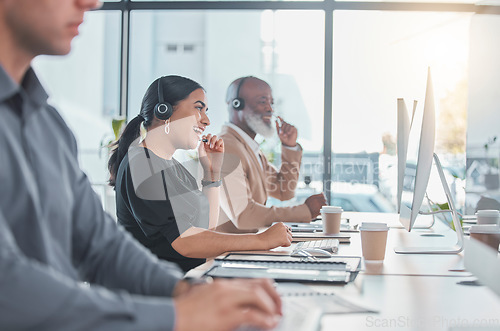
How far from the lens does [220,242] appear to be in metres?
1.66

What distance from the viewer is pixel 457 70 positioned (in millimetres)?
4977

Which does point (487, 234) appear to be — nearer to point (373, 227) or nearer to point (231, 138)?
point (373, 227)

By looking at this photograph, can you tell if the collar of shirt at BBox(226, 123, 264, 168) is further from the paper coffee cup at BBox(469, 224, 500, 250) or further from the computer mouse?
the paper coffee cup at BBox(469, 224, 500, 250)

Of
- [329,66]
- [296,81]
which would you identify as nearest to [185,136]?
[329,66]

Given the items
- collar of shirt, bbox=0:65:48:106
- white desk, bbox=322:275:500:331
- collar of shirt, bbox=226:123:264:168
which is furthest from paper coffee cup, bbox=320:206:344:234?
collar of shirt, bbox=0:65:48:106

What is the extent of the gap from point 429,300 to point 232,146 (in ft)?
6.20

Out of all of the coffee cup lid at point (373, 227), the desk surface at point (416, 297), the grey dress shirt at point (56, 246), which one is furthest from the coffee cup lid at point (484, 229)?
the grey dress shirt at point (56, 246)

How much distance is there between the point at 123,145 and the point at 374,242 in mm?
977

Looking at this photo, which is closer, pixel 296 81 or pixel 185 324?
pixel 185 324

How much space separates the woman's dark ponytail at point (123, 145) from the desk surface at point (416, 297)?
692 millimetres

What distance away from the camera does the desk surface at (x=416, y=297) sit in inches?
36.8

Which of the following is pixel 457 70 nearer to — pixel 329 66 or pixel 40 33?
pixel 329 66

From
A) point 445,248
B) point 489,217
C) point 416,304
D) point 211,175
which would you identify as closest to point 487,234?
point 445,248

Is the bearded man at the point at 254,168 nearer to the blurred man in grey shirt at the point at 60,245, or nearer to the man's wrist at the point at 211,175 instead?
the man's wrist at the point at 211,175
